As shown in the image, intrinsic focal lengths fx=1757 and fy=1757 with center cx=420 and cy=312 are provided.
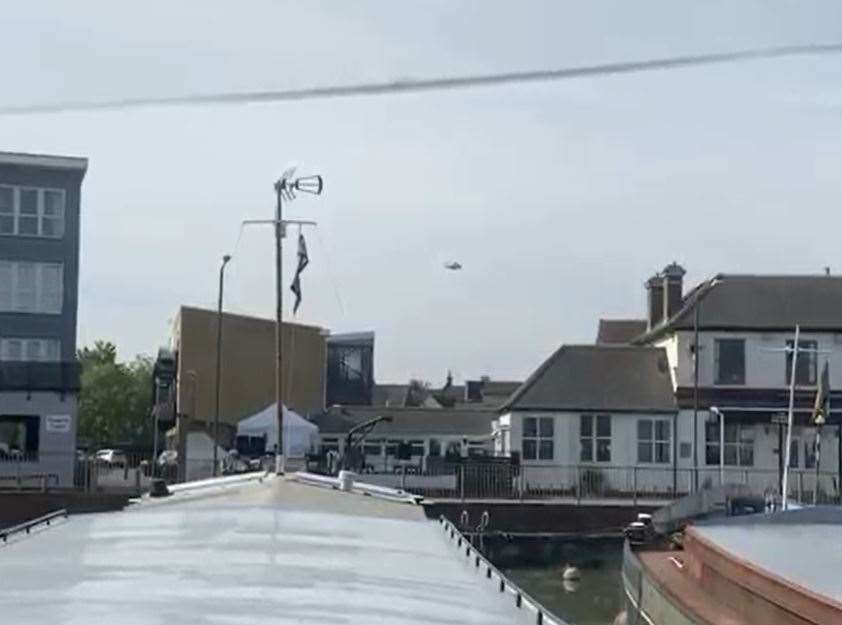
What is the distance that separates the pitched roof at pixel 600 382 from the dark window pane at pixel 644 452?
1.13 metres

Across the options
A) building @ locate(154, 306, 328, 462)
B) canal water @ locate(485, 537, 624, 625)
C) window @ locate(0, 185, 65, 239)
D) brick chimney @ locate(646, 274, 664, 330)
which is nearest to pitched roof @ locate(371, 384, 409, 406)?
building @ locate(154, 306, 328, 462)

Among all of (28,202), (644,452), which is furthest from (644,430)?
(28,202)

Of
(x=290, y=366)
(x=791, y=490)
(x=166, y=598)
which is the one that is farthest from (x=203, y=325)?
(x=166, y=598)

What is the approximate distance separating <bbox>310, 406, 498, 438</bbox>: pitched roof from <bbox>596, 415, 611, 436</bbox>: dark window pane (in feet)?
48.9

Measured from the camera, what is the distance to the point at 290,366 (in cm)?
7688

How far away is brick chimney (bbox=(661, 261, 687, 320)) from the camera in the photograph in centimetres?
6078

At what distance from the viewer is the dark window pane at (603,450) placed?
56.9 m

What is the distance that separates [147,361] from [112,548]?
9924 centimetres

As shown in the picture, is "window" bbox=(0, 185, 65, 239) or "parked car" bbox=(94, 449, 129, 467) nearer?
"parked car" bbox=(94, 449, 129, 467)

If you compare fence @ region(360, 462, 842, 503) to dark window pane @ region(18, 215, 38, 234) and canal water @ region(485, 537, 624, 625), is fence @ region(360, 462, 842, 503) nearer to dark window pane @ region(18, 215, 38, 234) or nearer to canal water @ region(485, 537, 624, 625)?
canal water @ region(485, 537, 624, 625)

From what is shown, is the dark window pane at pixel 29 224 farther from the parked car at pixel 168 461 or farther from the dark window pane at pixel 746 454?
the dark window pane at pixel 746 454

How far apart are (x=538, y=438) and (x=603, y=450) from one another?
215 cm

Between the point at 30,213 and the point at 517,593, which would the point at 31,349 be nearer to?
the point at 30,213

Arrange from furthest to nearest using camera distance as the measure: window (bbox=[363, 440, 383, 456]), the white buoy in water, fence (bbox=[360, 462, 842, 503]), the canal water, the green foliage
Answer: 1. the green foliage
2. window (bbox=[363, 440, 383, 456])
3. fence (bbox=[360, 462, 842, 503])
4. the white buoy in water
5. the canal water
